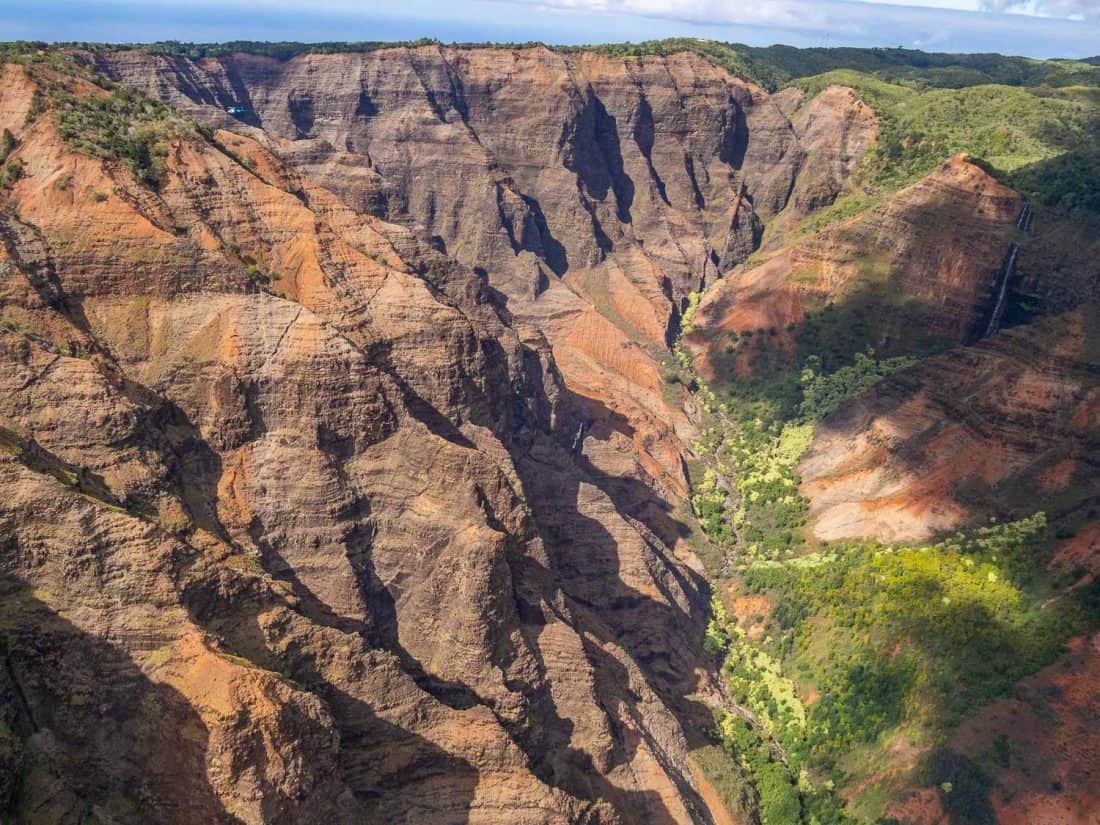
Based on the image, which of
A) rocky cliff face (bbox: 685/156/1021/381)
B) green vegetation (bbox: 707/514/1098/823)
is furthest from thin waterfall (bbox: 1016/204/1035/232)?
green vegetation (bbox: 707/514/1098/823)

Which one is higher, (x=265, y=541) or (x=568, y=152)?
(x=568, y=152)

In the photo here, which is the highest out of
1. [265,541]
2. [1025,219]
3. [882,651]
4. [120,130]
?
[120,130]

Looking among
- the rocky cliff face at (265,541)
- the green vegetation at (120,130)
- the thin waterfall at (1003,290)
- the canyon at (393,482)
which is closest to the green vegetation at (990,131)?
the thin waterfall at (1003,290)

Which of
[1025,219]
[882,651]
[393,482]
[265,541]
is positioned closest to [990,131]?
[1025,219]

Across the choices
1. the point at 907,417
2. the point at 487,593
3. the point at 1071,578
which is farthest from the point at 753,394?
the point at 487,593

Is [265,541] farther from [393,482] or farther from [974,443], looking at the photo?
[974,443]
